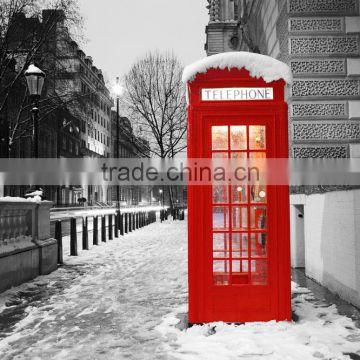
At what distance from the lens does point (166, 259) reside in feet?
34.8

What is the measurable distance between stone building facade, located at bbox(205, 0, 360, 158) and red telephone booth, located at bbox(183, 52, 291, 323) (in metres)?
4.27

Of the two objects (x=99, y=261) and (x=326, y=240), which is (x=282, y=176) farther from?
(x=99, y=261)

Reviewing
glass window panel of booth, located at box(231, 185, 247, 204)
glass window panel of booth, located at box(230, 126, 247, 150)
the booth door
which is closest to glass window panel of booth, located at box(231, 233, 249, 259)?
the booth door

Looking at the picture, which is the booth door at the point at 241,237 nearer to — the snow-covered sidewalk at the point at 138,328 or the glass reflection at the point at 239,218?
the glass reflection at the point at 239,218

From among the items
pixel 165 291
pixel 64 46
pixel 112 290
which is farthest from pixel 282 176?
pixel 64 46

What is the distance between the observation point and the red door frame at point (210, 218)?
4867mm

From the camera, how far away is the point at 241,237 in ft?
16.2

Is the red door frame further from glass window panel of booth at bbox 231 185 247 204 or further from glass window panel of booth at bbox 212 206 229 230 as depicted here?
glass window panel of booth at bbox 231 185 247 204

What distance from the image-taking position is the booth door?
4883mm

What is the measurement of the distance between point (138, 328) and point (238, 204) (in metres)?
1.78

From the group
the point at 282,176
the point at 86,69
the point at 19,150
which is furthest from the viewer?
the point at 86,69

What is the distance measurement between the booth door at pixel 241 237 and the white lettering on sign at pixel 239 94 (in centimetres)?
26

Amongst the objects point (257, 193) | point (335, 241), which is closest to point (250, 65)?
point (257, 193)

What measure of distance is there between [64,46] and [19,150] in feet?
75.9
